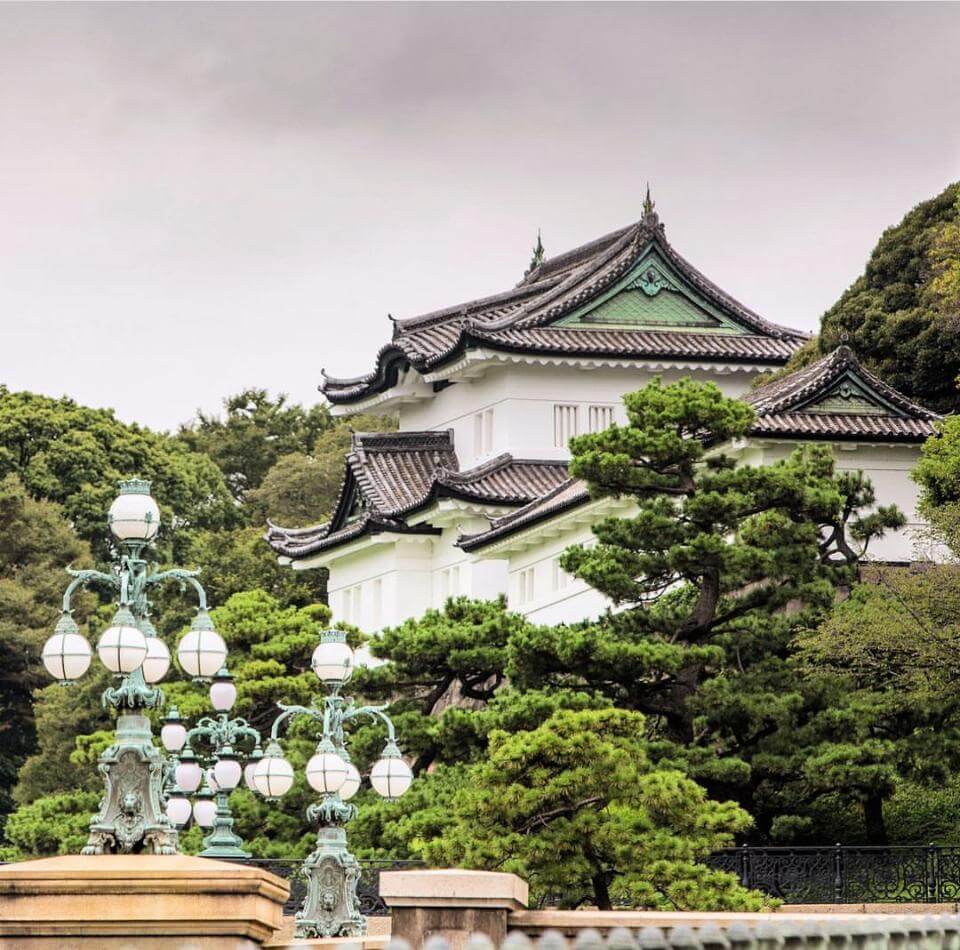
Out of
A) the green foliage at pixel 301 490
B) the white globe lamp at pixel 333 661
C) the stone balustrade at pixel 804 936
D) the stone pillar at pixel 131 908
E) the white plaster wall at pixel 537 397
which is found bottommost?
the stone balustrade at pixel 804 936

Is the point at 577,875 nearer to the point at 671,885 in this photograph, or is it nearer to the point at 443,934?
the point at 671,885

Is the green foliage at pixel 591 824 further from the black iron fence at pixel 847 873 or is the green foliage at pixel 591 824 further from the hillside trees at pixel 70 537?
the hillside trees at pixel 70 537

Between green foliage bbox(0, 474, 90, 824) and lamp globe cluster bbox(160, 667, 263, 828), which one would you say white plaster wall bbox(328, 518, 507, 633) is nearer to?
green foliage bbox(0, 474, 90, 824)

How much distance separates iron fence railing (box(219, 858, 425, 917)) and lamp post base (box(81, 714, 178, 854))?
583 inches

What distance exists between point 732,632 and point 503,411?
61.3ft

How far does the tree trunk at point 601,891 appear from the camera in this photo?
24188mm

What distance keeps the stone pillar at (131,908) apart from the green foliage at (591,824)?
42.9 feet

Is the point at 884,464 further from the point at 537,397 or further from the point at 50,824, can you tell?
the point at 50,824

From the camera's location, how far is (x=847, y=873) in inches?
1115

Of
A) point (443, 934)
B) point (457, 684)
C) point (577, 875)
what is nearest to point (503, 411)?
point (457, 684)

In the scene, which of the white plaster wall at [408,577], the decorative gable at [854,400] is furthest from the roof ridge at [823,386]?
the white plaster wall at [408,577]

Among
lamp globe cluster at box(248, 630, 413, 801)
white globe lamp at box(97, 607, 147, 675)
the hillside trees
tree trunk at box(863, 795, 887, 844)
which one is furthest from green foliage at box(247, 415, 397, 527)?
white globe lamp at box(97, 607, 147, 675)

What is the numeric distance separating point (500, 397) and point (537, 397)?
83 cm

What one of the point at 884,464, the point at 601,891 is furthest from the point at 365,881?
the point at 884,464
